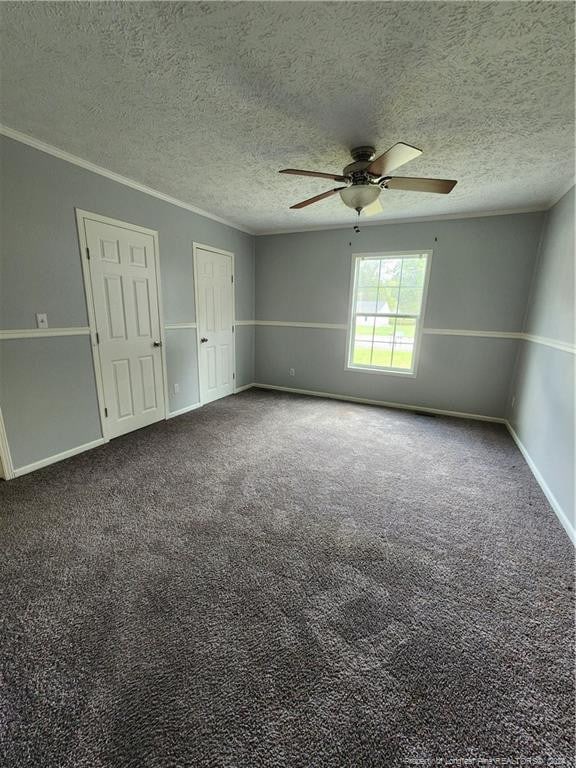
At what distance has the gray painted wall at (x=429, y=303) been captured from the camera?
12.1ft

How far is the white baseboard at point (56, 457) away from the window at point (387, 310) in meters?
3.43

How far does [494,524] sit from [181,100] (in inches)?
130

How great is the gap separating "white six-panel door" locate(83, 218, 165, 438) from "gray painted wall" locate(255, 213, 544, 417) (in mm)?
2092

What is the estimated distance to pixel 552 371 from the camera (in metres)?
2.61

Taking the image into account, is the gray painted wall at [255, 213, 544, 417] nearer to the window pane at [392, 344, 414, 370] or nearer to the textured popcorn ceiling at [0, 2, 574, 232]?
the window pane at [392, 344, 414, 370]

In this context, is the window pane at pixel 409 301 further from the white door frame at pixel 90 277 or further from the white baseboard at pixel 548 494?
the white door frame at pixel 90 277

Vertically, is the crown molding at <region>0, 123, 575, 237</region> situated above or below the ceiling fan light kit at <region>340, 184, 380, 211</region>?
above

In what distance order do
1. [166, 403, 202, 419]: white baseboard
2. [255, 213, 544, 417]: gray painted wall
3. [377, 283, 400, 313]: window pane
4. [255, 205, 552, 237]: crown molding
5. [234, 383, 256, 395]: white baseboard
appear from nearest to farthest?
[255, 205, 552, 237]: crown molding, [255, 213, 544, 417]: gray painted wall, [166, 403, 202, 419]: white baseboard, [377, 283, 400, 313]: window pane, [234, 383, 256, 395]: white baseboard

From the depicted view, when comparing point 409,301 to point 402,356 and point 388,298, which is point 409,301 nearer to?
point 388,298

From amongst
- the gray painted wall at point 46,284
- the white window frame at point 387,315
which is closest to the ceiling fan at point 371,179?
the gray painted wall at point 46,284

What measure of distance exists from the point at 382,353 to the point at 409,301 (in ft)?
2.62

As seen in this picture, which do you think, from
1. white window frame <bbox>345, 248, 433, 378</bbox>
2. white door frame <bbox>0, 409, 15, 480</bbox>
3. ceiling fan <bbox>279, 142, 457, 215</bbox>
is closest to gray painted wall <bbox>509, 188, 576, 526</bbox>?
white window frame <bbox>345, 248, 433, 378</bbox>

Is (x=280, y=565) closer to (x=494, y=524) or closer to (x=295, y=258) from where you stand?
(x=494, y=524)

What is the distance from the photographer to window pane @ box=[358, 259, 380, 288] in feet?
14.3
